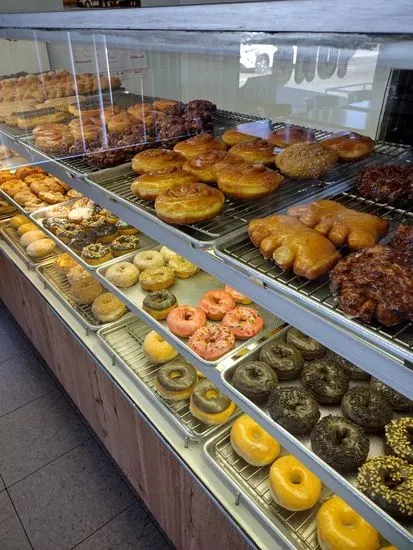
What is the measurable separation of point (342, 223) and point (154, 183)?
0.84m

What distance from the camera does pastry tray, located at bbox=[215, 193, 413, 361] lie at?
1.07m

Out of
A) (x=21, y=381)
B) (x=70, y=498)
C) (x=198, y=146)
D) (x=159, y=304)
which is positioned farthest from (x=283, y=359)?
(x=21, y=381)

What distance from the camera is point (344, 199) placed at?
5.92 ft

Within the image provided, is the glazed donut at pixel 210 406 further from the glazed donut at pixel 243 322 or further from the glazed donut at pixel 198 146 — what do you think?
the glazed donut at pixel 198 146

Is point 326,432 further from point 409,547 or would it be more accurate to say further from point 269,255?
point 269,255

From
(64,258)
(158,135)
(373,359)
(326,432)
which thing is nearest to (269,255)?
(373,359)

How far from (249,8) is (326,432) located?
4.56 ft

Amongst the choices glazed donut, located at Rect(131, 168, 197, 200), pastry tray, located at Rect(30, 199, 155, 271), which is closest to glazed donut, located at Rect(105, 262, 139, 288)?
pastry tray, located at Rect(30, 199, 155, 271)

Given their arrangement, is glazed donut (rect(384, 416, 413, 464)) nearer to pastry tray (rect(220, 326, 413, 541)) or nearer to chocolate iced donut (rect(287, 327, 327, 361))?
pastry tray (rect(220, 326, 413, 541))

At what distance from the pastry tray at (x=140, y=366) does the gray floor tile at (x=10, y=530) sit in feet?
3.88

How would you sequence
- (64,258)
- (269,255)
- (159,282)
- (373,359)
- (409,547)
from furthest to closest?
(64,258)
(159,282)
(269,255)
(409,547)
(373,359)

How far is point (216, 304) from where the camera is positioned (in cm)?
239

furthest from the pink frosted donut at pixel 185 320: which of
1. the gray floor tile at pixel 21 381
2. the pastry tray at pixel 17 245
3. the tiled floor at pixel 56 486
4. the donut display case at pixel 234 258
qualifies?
the gray floor tile at pixel 21 381

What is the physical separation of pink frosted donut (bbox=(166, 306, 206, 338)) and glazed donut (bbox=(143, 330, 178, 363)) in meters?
0.31
